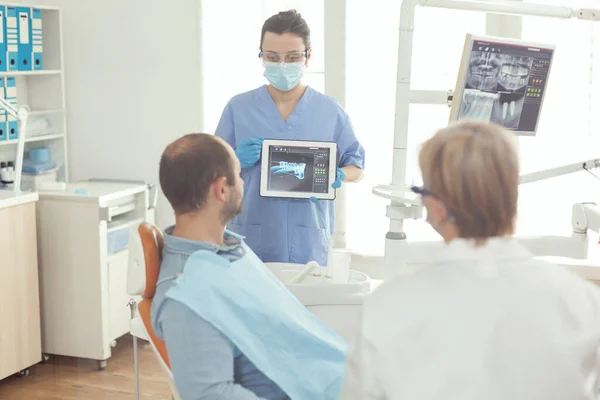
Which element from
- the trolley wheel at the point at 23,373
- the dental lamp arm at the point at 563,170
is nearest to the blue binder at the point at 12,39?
the trolley wheel at the point at 23,373

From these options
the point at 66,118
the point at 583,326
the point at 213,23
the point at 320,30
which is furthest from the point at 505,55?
the point at 66,118

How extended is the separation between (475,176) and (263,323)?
0.57 metres

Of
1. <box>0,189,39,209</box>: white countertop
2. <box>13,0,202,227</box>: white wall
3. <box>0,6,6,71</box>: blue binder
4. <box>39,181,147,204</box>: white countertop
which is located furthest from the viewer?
<box>13,0,202,227</box>: white wall

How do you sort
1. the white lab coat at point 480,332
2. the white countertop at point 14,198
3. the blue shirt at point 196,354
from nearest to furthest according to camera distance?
the white lab coat at point 480,332 < the blue shirt at point 196,354 < the white countertop at point 14,198

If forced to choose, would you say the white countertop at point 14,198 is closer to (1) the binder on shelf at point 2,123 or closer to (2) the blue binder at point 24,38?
(1) the binder on shelf at point 2,123

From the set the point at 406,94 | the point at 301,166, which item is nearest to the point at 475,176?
the point at 406,94

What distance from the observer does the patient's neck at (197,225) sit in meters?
1.52

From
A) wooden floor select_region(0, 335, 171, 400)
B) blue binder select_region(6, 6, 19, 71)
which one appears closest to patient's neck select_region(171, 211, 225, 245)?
wooden floor select_region(0, 335, 171, 400)

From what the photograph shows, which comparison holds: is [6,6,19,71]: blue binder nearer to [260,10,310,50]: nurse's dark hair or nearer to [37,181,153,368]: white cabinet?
[37,181,153,368]: white cabinet

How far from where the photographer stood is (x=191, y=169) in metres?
1.49

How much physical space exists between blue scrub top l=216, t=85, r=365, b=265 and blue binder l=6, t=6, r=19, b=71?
1.38 metres

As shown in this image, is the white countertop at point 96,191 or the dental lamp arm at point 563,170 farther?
the white countertop at point 96,191

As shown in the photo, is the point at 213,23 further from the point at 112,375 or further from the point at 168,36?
the point at 112,375

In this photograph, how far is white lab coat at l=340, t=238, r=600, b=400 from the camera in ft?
3.58
